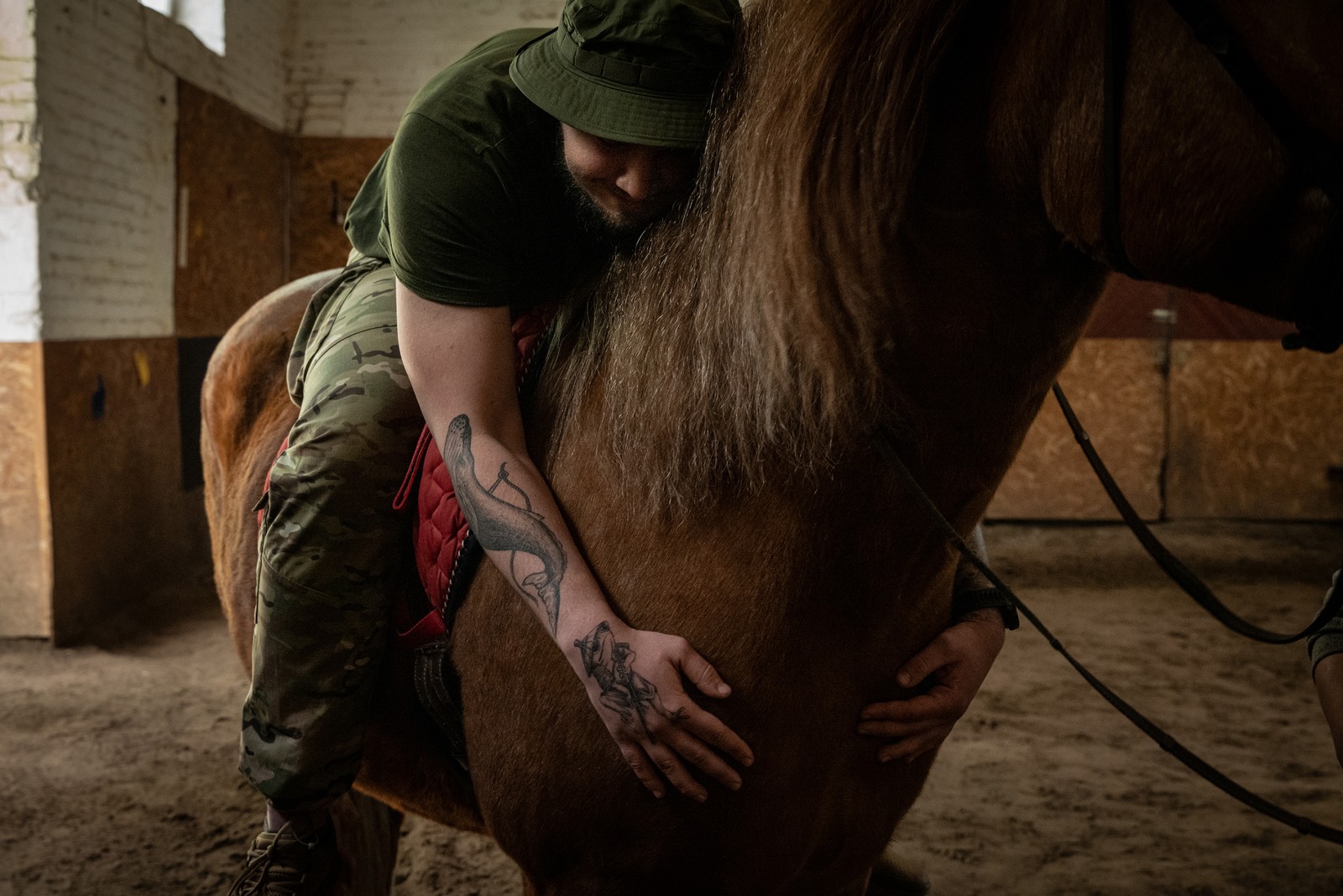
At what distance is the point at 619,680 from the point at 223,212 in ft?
20.2

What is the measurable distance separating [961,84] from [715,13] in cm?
32

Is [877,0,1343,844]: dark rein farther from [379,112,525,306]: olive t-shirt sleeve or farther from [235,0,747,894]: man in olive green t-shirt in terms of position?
[379,112,525,306]: olive t-shirt sleeve

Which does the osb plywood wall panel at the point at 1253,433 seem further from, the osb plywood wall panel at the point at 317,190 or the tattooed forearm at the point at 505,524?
the tattooed forearm at the point at 505,524

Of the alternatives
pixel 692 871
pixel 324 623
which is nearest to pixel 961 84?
pixel 692 871

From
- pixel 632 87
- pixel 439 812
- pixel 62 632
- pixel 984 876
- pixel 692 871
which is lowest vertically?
pixel 62 632

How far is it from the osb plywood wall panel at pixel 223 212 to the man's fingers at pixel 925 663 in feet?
18.1

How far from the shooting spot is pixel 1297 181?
2.47 ft

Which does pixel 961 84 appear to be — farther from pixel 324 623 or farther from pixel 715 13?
pixel 324 623

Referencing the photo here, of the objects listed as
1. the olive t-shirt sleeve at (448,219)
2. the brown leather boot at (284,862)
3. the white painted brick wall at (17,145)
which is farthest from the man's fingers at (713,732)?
the white painted brick wall at (17,145)

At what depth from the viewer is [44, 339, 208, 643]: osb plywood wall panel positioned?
4270 mm

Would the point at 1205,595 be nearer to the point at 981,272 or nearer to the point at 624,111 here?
the point at 981,272

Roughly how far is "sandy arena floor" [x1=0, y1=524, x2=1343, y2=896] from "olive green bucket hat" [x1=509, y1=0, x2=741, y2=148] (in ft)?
7.34

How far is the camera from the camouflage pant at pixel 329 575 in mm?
1412

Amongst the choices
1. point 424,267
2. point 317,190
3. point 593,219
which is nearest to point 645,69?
point 593,219
